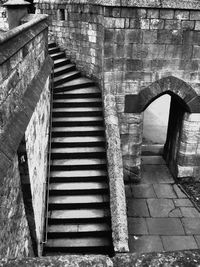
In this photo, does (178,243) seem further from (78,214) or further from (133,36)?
(133,36)

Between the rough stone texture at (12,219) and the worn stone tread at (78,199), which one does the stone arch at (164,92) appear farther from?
the rough stone texture at (12,219)

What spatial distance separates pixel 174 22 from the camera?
735 cm

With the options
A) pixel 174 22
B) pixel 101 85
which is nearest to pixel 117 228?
pixel 101 85

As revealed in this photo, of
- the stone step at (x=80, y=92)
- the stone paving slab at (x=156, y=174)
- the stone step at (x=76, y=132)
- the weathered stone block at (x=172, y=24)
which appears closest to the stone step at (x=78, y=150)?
the stone step at (x=76, y=132)

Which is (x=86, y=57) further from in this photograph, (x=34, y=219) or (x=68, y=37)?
(x=34, y=219)

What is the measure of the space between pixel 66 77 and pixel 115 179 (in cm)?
419

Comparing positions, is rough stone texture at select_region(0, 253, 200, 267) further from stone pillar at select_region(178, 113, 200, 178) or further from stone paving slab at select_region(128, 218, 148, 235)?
stone pillar at select_region(178, 113, 200, 178)

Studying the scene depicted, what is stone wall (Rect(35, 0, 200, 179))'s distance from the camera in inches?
285

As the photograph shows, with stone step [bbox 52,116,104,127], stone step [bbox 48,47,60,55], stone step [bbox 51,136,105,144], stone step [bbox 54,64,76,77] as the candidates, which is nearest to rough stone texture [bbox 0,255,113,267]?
stone step [bbox 51,136,105,144]

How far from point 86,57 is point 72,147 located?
3.22m

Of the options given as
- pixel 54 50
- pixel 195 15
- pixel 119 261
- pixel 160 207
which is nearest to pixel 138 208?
pixel 160 207

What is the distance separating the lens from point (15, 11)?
845 centimetres

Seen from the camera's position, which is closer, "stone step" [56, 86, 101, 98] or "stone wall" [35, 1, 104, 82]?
"stone wall" [35, 1, 104, 82]

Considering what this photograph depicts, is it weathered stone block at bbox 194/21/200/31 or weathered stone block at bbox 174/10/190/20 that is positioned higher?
weathered stone block at bbox 174/10/190/20
